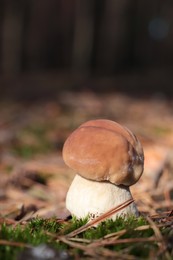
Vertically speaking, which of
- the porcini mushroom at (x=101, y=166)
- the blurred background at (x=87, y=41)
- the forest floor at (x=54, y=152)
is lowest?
the blurred background at (x=87, y=41)

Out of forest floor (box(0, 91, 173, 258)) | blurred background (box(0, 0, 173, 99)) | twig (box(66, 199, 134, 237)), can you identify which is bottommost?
blurred background (box(0, 0, 173, 99))

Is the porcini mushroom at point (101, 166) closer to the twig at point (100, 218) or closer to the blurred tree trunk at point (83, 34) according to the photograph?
the twig at point (100, 218)

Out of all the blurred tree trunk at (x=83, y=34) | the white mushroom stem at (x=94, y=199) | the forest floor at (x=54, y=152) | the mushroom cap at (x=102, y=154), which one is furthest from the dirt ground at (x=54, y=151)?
the blurred tree trunk at (x=83, y=34)

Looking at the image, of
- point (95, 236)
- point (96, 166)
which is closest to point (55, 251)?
point (95, 236)

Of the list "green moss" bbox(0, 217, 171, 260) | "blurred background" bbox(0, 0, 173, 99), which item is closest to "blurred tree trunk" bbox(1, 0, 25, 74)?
"blurred background" bbox(0, 0, 173, 99)

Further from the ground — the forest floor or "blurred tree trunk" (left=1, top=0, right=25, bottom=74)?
the forest floor

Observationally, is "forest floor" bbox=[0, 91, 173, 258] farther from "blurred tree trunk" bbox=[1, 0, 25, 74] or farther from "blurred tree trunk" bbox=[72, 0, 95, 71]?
"blurred tree trunk" bbox=[72, 0, 95, 71]

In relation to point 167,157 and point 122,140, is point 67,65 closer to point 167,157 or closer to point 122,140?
point 167,157
